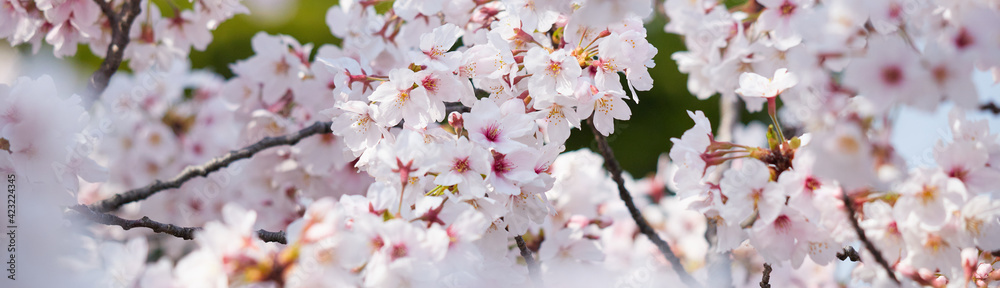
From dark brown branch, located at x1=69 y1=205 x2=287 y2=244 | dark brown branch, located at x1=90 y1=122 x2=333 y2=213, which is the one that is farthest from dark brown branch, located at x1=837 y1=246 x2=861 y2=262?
dark brown branch, located at x1=90 y1=122 x2=333 y2=213

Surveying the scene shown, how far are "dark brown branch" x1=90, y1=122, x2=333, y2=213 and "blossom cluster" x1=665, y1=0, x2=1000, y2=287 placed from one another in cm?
82

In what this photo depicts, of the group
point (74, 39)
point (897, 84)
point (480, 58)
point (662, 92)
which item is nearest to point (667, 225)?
point (480, 58)

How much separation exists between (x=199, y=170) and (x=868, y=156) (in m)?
1.23

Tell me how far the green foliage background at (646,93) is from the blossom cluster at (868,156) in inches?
157

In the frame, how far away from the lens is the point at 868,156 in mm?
622

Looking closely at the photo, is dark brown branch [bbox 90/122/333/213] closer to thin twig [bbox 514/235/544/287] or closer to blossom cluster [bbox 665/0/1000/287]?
thin twig [bbox 514/235/544/287]

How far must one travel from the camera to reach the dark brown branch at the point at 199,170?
123cm

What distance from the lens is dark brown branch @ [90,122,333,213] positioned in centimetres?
123

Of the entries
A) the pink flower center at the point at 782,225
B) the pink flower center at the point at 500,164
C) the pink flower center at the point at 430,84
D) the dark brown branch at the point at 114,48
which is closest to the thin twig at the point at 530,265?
the pink flower center at the point at 500,164

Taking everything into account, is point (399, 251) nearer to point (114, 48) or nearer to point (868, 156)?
point (868, 156)

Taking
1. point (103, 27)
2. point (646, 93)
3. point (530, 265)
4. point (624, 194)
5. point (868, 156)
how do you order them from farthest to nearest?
point (646, 93) < point (103, 27) < point (624, 194) < point (530, 265) < point (868, 156)

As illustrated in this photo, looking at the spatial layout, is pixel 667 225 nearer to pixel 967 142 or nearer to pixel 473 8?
pixel 473 8

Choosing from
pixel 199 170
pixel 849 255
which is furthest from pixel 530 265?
pixel 199 170

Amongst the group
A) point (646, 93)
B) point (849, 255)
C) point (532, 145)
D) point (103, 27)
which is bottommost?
point (646, 93)
